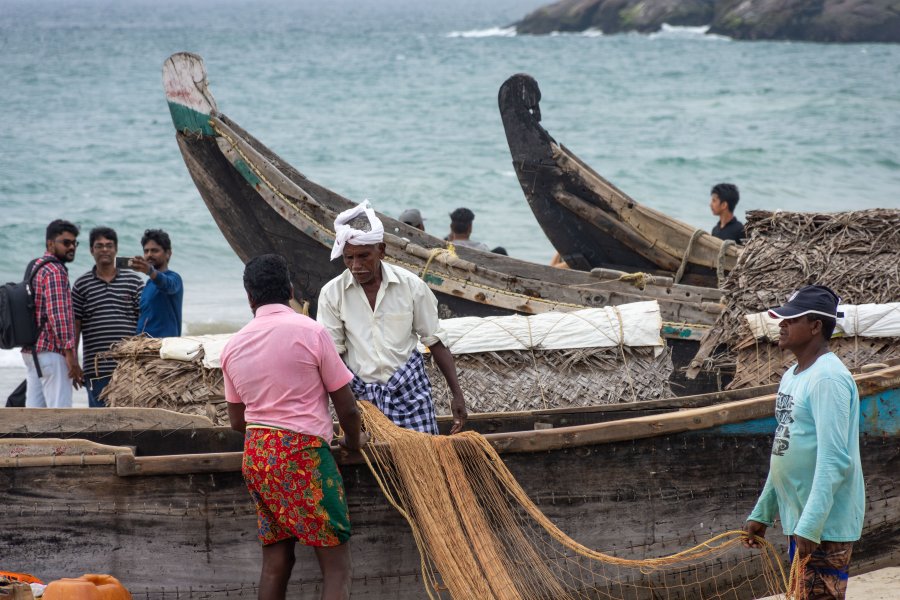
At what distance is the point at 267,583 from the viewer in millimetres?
3680

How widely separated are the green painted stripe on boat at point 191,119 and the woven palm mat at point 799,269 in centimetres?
366

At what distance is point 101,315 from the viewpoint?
659 cm

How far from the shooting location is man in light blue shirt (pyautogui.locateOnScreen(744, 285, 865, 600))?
313cm

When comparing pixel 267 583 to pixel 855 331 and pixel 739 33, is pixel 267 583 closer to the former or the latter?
pixel 855 331

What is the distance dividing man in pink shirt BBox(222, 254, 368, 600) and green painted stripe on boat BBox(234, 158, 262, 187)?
3.84m

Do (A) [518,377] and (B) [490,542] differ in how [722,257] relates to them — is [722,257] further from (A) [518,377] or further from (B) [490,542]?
(B) [490,542]

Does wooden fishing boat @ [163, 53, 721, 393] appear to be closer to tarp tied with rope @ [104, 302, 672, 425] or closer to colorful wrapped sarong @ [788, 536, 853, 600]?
tarp tied with rope @ [104, 302, 672, 425]

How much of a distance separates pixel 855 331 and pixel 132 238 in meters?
15.5

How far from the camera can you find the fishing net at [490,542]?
3.98 metres

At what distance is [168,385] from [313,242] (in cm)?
186

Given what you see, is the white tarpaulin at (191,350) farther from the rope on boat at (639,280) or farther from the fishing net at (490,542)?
the rope on boat at (639,280)

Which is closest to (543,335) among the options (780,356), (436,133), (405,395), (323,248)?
(780,356)

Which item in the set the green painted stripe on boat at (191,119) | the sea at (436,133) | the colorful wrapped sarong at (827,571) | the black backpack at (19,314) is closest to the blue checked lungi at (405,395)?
the colorful wrapped sarong at (827,571)

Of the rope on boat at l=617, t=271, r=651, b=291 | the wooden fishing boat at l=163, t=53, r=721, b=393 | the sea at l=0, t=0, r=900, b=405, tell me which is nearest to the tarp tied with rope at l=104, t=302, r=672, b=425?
the wooden fishing boat at l=163, t=53, r=721, b=393
